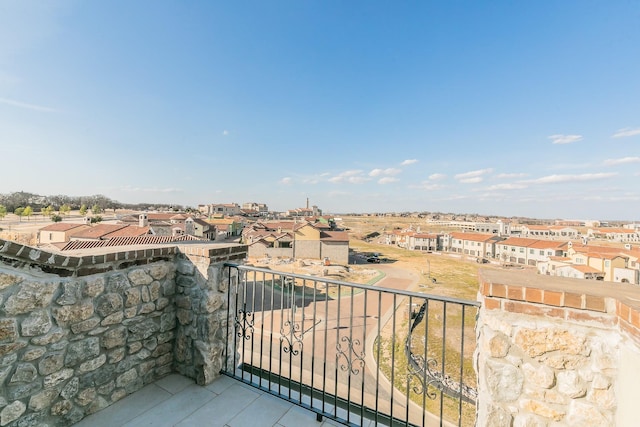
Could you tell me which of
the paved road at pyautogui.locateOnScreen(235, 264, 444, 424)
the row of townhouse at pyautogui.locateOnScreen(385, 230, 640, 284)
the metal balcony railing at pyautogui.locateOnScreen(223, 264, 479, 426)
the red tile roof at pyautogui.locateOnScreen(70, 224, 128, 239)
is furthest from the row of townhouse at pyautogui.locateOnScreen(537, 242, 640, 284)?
the red tile roof at pyautogui.locateOnScreen(70, 224, 128, 239)

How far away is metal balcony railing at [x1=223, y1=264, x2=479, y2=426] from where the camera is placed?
2.11m

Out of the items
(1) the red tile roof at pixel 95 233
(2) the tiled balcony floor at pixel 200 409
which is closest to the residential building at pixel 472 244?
(1) the red tile roof at pixel 95 233

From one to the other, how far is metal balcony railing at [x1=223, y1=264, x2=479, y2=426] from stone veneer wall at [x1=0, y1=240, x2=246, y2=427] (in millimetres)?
336

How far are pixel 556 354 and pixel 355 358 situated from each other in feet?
9.72

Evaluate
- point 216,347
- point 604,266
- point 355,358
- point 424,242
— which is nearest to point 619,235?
point 604,266

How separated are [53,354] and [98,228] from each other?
2805cm

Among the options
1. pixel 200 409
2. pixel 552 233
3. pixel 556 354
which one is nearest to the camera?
pixel 556 354

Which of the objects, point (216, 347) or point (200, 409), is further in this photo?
point (216, 347)

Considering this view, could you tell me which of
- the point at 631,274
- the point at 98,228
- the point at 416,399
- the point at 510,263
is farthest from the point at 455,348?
the point at 510,263

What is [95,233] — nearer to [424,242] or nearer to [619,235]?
[424,242]

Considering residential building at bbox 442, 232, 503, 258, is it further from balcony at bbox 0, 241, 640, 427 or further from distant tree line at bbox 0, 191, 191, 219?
distant tree line at bbox 0, 191, 191, 219

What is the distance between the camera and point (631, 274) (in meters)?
27.7

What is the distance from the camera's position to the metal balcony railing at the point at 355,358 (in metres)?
2.11

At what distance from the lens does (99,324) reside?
2.31m
